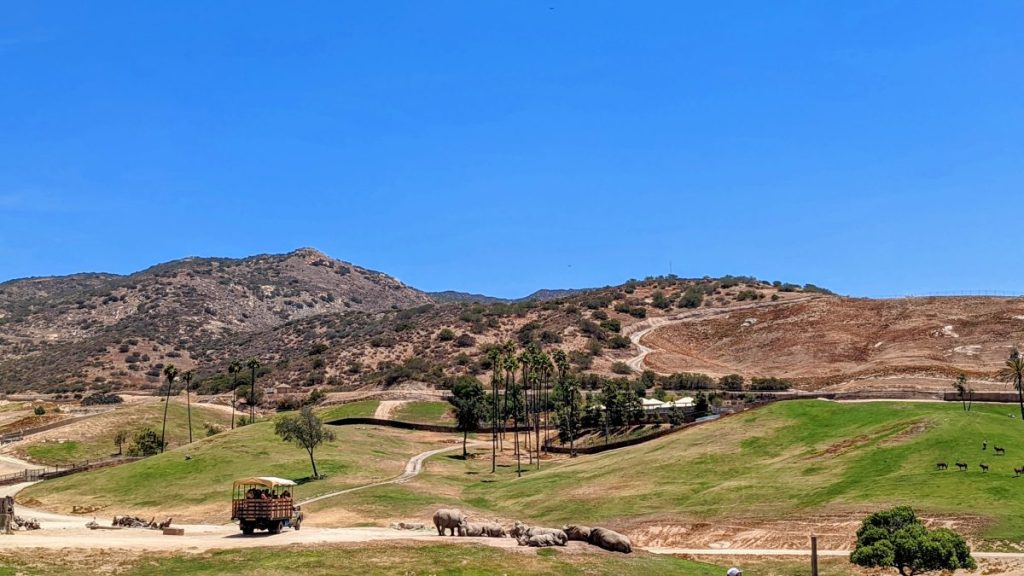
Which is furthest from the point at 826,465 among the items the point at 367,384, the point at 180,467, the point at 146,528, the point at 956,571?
the point at 367,384

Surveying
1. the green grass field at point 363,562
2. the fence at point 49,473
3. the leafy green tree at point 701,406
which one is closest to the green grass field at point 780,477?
the green grass field at point 363,562

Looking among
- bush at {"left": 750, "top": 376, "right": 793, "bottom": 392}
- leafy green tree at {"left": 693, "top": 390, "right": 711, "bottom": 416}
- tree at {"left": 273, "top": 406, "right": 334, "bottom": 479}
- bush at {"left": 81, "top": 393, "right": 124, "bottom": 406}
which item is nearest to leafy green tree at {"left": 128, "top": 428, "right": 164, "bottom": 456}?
tree at {"left": 273, "top": 406, "right": 334, "bottom": 479}

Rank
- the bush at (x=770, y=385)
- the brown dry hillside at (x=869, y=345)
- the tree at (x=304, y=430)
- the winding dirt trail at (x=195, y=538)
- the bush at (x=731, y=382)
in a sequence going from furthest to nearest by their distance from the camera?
the bush at (x=731, y=382) < the brown dry hillside at (x=869, y=345) < the bush at (x=770, y=385) < the tree at (x=304, y=430) < the winding dirt trail at (x=195, y=538)

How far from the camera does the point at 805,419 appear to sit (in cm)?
8094

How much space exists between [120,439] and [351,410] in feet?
115

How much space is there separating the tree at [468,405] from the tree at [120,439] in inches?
1775

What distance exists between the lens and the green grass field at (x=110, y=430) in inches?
4599

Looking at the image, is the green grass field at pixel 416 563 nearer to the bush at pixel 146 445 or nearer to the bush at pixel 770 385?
the bush at pixel 146 445

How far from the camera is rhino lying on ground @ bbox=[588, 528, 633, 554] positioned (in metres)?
45.9

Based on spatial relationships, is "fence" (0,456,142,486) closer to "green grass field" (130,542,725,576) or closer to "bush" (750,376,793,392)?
"green grass field" (130,542,725,576)

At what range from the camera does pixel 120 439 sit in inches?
4624

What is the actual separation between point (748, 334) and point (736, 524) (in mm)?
144418

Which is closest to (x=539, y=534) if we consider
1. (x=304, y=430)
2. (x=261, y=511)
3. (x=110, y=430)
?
(x=261, y=511)

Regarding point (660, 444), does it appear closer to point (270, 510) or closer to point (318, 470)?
point (318, 470)
